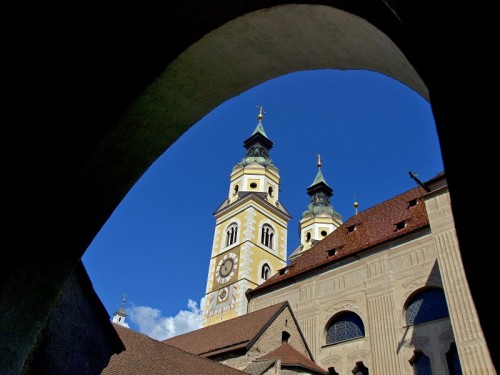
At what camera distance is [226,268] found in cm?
3834

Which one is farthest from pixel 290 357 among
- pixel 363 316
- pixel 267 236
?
pixel 267 236

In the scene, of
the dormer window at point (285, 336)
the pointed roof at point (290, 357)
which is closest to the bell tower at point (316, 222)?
the dormer window at point (285, 336)

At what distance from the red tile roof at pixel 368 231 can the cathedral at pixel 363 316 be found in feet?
0.28

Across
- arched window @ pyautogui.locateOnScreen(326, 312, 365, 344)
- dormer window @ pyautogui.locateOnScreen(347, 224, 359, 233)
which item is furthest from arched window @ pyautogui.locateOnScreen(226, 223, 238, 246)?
arched window @ pyautogui.locateOnScreen(326, 312, 365, 344)

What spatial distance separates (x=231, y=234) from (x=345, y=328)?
2172 centimetres

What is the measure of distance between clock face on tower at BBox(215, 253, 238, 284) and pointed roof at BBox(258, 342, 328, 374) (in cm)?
1785

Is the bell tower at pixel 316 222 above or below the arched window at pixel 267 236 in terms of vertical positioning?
above

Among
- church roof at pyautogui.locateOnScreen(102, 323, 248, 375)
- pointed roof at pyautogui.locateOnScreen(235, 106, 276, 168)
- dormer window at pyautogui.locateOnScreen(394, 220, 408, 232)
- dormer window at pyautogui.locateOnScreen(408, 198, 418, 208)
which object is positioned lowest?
church roof at pyautogui.locateOnScreen(102, 323, 248, 375)

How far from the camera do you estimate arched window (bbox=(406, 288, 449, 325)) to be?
17312mm

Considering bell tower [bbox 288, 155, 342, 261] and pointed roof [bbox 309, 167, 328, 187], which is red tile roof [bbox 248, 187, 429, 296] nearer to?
bell tower [bbox 288, 155, 342, 261]

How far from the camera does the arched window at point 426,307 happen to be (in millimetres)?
17312

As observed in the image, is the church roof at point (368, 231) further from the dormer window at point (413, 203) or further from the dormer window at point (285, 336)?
the dormer window at point (285, 336)

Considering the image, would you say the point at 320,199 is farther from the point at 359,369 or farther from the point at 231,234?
the point at 359,369

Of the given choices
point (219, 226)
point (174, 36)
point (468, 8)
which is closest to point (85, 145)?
point (174, 36)
